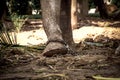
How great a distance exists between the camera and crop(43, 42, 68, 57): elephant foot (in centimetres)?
258

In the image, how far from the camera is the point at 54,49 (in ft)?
8.43

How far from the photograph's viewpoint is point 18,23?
273 inches

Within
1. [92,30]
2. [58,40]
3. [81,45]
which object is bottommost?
[92,30]

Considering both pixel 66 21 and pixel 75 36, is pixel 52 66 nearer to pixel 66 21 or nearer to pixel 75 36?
pixel 66 21

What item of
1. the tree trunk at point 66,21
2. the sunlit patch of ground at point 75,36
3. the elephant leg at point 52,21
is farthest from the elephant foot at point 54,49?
the sunlit patch of ground at point 75,36

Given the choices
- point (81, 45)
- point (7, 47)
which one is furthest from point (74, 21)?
point (7, 47)

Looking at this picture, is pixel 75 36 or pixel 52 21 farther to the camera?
pixel 75 36

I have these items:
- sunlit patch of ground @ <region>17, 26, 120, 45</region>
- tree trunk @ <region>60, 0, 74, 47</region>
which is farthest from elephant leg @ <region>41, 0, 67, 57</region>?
sunlit patch of ground @ <region>17, 26, 120, 45</region>

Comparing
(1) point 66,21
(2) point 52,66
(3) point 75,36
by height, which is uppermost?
(1) point 66,21

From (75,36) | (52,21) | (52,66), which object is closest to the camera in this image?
(52,66)

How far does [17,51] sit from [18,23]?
13.8 ft

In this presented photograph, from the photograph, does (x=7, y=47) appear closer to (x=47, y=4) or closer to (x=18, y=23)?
(x=47, y=4)

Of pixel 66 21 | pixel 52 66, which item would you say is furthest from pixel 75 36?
pixel 52 66

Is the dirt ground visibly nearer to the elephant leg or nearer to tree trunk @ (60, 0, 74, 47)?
the elephant leg
